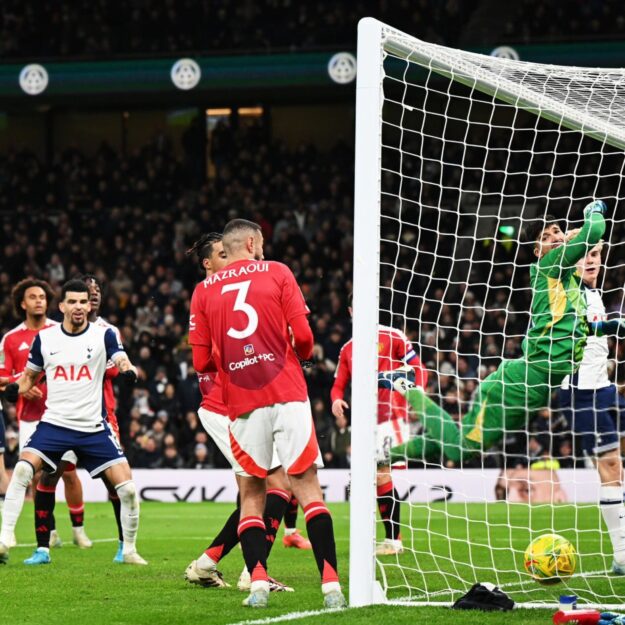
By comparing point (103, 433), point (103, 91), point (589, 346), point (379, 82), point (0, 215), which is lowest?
point (103, 433)

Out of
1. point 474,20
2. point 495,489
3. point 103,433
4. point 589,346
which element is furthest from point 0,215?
point 589,346

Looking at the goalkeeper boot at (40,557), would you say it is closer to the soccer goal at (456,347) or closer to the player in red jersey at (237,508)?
A: the player in red jersey at (237,508)

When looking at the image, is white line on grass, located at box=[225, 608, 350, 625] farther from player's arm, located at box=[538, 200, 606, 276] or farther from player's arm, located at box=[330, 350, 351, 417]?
player's arm, located at box=[330, 350, 351, 417]

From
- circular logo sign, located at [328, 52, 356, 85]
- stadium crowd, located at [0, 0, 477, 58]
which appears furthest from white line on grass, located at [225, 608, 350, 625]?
stadium crowd, located at [0, 0, 477, 58]

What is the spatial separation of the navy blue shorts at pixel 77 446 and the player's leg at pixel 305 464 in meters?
2.83

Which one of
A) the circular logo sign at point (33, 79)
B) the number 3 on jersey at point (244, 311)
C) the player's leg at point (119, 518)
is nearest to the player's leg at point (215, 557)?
the number 3 on jersey at point (244, 311)

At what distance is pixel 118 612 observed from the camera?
6426 millimetres

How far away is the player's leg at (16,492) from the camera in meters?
8.91

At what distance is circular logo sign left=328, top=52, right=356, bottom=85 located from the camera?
23.2 meters

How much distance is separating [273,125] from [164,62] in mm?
4934

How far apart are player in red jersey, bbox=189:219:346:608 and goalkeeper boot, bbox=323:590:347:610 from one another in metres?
0.27

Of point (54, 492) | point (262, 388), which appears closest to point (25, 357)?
point (54, 492)

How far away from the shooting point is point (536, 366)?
761 cm

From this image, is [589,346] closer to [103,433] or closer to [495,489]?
[103,433]
